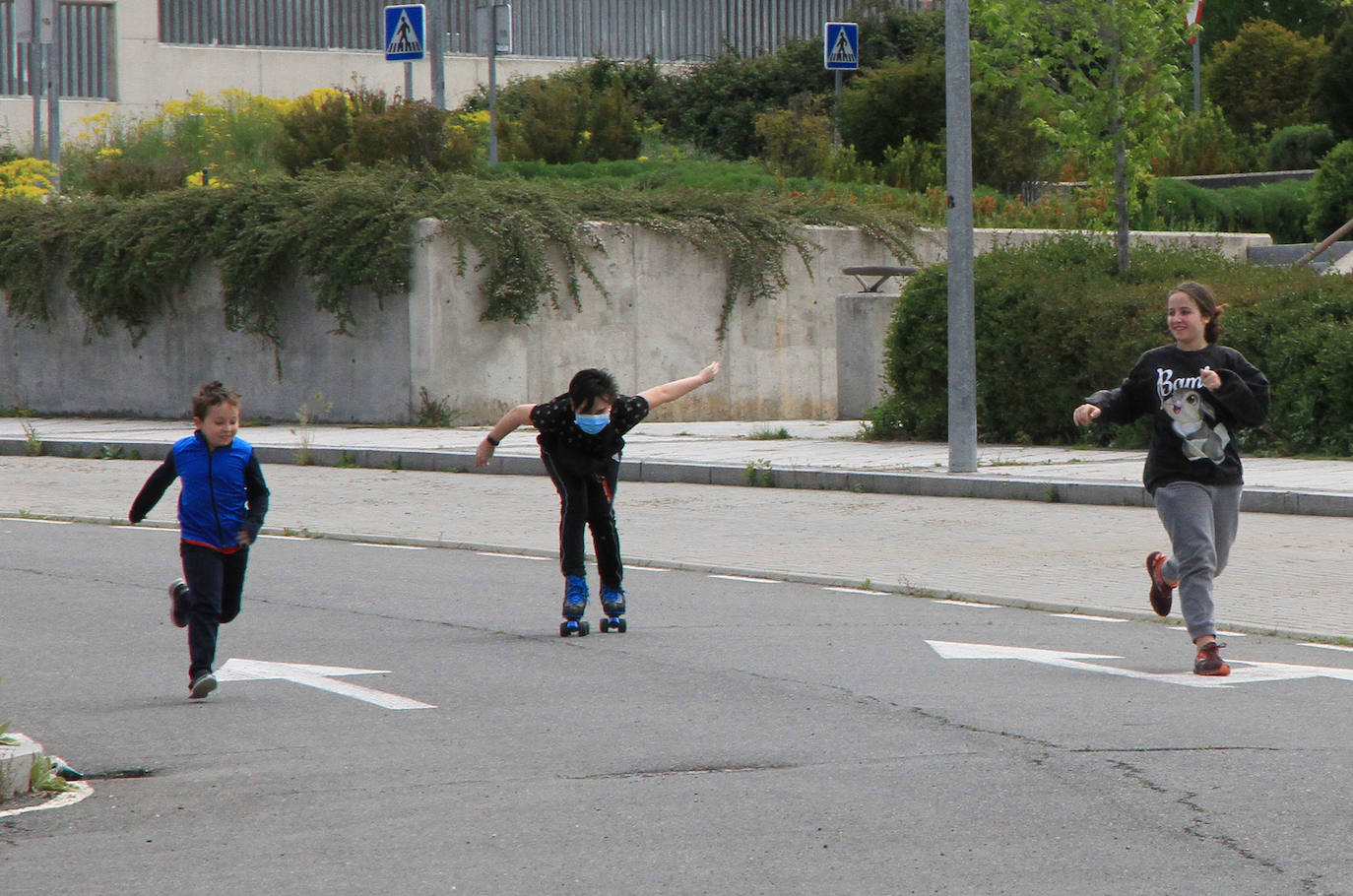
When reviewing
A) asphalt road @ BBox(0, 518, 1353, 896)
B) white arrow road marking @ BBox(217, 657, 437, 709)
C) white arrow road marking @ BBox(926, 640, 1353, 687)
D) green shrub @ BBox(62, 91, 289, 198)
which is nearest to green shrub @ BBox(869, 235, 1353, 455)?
asphalt road @ BBox(0, 518, 1353, 896)

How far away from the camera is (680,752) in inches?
245

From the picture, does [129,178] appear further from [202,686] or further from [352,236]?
[202,686]

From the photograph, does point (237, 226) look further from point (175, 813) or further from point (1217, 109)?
point (1217, 109)

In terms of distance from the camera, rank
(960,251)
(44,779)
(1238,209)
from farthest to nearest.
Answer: (1238,209) < (960,251) < (44,779)

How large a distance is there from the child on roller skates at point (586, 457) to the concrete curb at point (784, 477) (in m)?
4.68

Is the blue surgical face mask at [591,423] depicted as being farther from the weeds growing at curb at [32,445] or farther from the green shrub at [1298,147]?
the green shrub at [1298,147]

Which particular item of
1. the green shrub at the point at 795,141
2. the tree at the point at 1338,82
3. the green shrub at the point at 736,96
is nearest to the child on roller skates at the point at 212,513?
the green shrub at the point at 795,141

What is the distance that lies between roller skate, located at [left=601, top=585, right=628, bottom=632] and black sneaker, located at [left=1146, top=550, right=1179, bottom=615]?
2.41 meters

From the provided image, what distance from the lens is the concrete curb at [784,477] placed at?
1344 cm

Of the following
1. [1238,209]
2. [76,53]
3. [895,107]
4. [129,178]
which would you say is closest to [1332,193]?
[1238,209]

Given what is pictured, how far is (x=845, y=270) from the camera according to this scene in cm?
2288

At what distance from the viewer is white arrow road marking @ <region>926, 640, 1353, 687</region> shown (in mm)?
7508

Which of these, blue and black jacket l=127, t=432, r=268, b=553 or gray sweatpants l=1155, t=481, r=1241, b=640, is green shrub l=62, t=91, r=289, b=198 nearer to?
blue and black jacket l=127, t=432, r=268, b=553

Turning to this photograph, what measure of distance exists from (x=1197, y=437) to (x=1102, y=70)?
39.9ft
